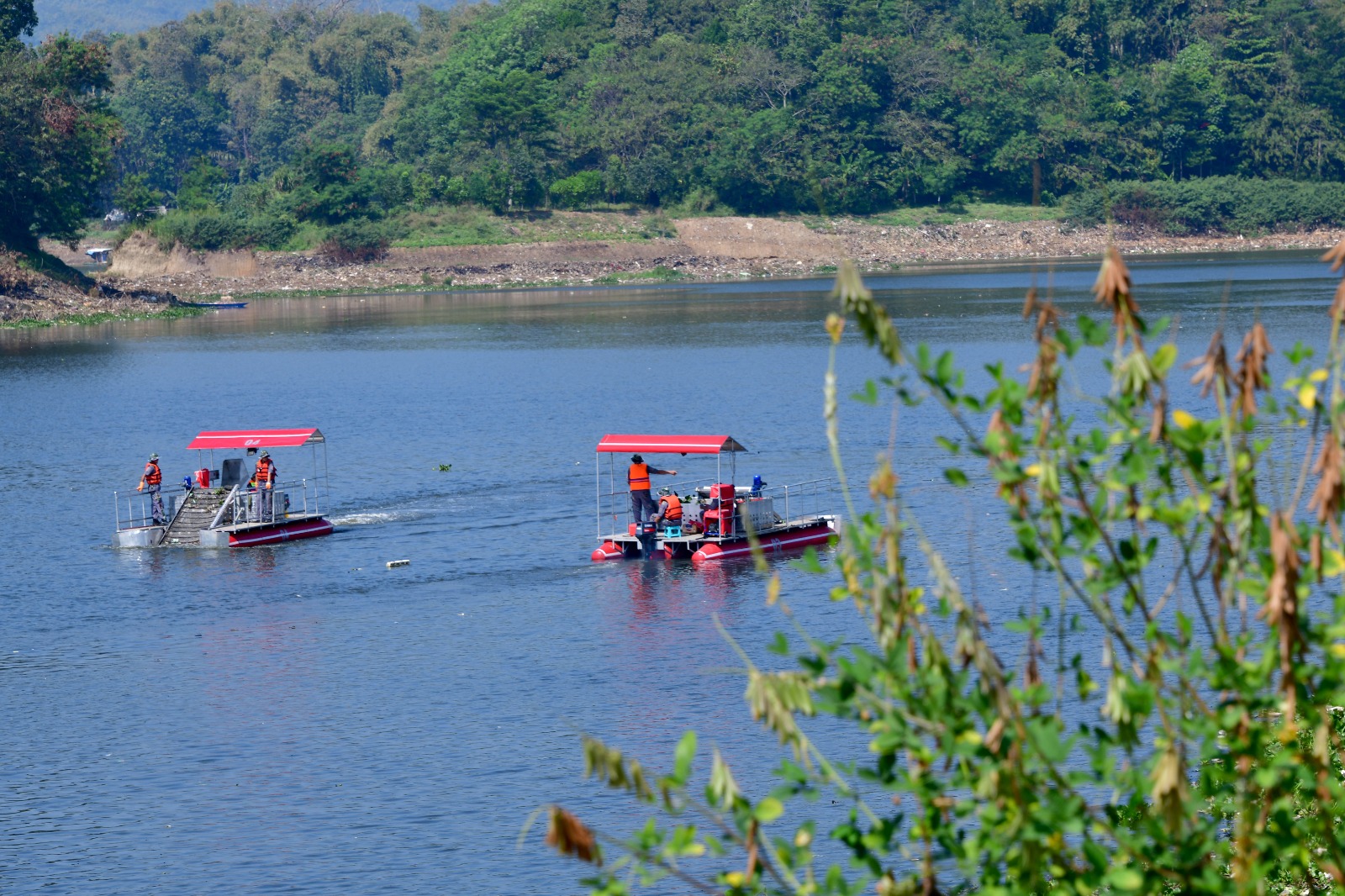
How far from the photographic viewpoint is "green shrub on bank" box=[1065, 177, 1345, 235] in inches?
7077

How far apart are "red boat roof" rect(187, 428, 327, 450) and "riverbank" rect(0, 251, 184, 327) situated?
83822 millimetres

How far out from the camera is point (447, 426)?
6544 cm

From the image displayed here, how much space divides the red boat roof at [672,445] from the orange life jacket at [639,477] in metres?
0.59

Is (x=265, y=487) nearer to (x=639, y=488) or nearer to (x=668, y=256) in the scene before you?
(x=639, y=488)

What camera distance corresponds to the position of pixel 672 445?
4028 cm

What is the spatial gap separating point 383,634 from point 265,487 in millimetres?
11686

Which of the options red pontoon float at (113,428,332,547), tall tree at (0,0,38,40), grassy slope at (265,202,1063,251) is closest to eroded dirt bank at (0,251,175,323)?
tall tree at (0,0,38,40)

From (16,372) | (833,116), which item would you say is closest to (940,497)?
(16,372)

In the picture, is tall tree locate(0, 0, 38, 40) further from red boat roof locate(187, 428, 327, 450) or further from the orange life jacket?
the orange life jacket

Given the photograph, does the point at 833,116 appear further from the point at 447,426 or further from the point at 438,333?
the point at 447,426

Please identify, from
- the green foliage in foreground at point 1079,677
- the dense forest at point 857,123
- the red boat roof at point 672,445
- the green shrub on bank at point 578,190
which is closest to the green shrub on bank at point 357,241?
the dense forest at point 857,123

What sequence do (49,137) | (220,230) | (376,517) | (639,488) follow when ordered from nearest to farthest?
(639,488) < (376,517) < (49,137) < (220,230)

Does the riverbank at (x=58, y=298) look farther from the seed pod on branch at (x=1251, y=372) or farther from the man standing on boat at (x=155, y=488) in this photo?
the seed pod on branch at (x=1251, y=372)

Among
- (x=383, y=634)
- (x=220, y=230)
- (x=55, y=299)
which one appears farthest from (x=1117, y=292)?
(x=220, y=230)
